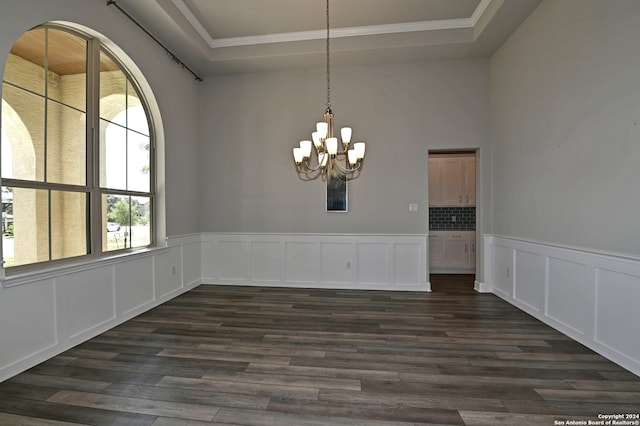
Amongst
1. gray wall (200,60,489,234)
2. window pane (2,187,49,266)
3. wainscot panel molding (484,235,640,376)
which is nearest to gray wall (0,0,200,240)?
gray wall (200,60,489,234)

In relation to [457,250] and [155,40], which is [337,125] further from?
[457,250]

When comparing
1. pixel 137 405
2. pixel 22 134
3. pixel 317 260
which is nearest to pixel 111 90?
pixel 22 134

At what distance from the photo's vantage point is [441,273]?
5.89m

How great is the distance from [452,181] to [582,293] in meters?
3.55

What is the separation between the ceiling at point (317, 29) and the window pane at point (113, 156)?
1363 mm

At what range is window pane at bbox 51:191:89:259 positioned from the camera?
2654 millimetres

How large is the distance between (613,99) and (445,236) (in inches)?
150

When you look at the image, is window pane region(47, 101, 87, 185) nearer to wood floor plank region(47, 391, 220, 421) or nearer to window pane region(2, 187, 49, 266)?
window pane region(2, 187, 49, 266)

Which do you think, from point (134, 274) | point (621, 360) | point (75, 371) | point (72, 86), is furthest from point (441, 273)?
point (72, 86)

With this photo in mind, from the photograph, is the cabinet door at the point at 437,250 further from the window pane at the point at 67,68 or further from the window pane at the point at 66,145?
the window pane at the point at 67,68

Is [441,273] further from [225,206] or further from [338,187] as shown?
[225,206]

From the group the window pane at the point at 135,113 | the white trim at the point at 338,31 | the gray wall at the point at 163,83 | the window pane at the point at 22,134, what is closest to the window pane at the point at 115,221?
the gray wall at the point at 163,83

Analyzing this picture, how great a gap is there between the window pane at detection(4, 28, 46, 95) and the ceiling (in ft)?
3.47

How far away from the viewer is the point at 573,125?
2812 mm
